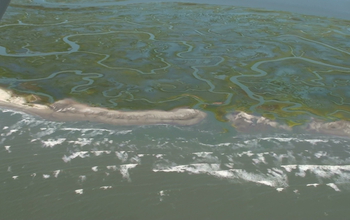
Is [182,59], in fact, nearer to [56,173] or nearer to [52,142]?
[52,142]

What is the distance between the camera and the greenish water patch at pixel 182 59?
4770 millimetres

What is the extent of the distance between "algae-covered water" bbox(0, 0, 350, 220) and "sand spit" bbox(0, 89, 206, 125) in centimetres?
12

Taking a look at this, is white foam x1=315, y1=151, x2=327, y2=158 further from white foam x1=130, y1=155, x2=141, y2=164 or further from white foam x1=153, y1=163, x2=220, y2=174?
white foam x1=130, y1=155, x2=141, y2=164

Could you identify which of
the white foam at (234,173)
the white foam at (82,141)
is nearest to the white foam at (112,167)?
the white foam at (234,173)

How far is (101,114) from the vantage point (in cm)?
432

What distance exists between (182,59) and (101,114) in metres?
2.11

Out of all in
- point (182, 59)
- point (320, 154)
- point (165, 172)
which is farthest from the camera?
point (182, 59)

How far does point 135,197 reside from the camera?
10.2 feet

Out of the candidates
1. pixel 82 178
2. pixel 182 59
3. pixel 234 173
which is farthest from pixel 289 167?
pixel 182 59

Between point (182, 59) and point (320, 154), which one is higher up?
point (320, 154)

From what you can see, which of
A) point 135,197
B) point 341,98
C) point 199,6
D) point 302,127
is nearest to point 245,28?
point 199,6

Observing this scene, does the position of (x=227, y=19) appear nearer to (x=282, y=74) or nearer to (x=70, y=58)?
(x=282, y=74)

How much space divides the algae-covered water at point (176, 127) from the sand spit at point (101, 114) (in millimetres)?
121

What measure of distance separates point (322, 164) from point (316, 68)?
2.64 meters
